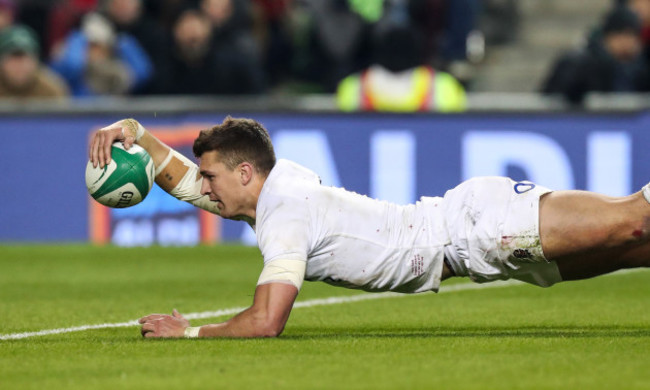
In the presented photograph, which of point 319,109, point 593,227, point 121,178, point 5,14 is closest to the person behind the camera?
point 593,227

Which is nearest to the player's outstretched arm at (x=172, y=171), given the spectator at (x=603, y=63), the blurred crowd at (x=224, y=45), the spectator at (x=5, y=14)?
the blurred crowd at (x=224, y=45)

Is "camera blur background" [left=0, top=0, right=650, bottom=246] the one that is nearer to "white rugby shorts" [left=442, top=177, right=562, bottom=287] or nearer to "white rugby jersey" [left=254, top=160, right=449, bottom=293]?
"white rugby shorts" [left=442, top=177, right=562, bottom=287]

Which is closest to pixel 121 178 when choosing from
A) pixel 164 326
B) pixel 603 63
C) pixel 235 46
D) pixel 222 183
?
pixel 222 183

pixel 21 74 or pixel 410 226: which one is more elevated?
pixel 21 74

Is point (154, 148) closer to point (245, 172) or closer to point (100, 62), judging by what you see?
point (245, 172)

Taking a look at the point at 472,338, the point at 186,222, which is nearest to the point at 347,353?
the point at 472,338

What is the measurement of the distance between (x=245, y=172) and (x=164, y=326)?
0.92 m

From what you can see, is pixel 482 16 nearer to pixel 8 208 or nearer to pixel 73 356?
pixel 8 208

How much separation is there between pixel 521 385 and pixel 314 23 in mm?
13021

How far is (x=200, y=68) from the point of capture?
17.4 meters

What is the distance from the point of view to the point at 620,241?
741 centimetres

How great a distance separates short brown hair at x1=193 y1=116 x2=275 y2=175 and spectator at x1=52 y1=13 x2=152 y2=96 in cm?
963

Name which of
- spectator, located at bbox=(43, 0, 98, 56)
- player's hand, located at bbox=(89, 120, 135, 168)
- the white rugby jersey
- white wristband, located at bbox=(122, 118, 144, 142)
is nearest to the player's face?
the white rugby jersey

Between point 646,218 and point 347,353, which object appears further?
point 646,218
